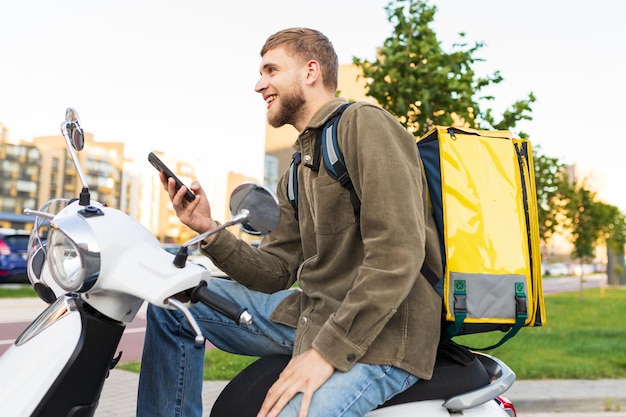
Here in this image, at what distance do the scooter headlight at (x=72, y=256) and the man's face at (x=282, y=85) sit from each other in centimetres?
90

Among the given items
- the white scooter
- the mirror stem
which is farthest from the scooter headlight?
the mirror stem

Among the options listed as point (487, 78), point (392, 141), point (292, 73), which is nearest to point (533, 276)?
point (392, 141)

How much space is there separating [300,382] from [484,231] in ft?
2.01

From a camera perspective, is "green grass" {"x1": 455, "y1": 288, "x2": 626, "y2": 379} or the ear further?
"green grass" {"x1": 455, "y1": 288, "x2": 626, "y2": 379}

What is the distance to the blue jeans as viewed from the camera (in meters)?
1.66

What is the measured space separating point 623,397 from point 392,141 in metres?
4.66

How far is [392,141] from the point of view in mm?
1816

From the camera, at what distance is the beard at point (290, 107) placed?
86.6 inches

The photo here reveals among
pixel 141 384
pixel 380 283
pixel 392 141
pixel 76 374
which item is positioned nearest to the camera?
pixel 76 374

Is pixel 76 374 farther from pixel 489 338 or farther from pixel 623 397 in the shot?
pixel 489 338

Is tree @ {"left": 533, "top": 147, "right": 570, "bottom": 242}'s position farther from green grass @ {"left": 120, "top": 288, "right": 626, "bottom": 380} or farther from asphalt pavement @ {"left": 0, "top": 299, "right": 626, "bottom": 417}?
asphalt pavement @ {"left": 0, "top": 299, "right": 626, "bottom": 417}

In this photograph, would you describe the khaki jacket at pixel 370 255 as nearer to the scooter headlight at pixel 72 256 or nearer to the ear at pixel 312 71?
the ear at pixel 312 71

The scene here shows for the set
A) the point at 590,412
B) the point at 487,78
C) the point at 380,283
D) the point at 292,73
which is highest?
the point at 487,78

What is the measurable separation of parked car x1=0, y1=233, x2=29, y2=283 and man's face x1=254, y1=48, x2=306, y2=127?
17.3m
